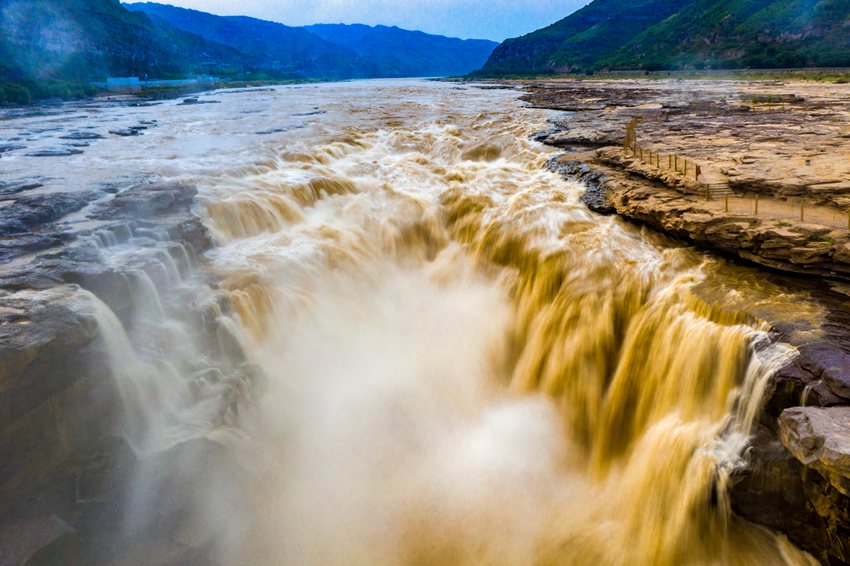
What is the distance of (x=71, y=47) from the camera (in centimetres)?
9619

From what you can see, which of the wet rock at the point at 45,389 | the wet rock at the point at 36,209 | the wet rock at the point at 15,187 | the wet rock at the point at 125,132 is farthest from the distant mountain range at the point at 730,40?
the wet rock at the point at 45,389

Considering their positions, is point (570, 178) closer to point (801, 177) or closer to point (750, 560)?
point (801, 177)

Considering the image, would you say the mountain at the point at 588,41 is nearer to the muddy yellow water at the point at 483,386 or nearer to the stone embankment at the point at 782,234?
the stone embankment at the point at 782,234

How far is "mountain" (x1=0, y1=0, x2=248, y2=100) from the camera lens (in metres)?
69.8

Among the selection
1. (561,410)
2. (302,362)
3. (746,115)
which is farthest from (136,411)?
(746,115)

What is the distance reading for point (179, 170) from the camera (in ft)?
51.6

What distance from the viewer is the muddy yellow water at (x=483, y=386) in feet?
21.9

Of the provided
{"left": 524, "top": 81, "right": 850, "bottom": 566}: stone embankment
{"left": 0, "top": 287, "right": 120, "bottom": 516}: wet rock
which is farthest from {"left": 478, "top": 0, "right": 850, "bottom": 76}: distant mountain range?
{"left": 0, "top": 287, "right": 120, "bottom": 516}: wet rock

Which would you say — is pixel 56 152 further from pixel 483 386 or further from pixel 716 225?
pixel 716 225

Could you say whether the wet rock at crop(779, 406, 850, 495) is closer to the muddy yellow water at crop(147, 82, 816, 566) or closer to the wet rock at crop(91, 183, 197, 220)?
the muddy yellow water at crop(147, 82, 816, 566)

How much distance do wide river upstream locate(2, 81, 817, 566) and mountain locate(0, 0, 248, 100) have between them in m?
60.1

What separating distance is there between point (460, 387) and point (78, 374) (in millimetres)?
6169

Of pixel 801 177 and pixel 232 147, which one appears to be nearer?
pixel 801 177

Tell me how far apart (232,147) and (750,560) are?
68.8 ft
